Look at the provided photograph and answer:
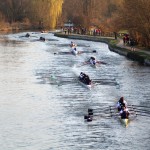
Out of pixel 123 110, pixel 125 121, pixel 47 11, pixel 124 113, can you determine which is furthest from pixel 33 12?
pixel 125 121

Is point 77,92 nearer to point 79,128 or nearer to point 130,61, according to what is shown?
point 79,128

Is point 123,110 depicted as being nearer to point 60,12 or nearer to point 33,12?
point 60,12

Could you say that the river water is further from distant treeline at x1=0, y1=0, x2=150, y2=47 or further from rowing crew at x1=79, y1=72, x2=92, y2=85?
distant treeline at x1=0, y1=0, x2=150, y2=47

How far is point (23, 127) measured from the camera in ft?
100

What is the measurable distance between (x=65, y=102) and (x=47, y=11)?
99440mm

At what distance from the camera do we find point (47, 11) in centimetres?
13462

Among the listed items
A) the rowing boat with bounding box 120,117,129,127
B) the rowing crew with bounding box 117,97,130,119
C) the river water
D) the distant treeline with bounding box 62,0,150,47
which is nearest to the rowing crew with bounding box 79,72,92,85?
the river water

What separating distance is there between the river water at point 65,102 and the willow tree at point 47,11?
68.8 metres

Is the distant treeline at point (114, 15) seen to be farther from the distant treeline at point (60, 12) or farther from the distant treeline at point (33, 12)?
the distant treeline at point (33, 12)

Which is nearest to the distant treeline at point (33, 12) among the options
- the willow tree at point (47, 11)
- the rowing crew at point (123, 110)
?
the willow tree at point (47, 11)

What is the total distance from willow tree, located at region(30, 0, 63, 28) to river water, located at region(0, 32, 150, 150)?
226 ft

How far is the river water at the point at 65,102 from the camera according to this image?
27.9 m

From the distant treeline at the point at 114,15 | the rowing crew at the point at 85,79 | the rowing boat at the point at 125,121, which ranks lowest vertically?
the rowing boat at the point at 125,121

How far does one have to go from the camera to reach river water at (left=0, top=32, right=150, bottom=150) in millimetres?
27875
